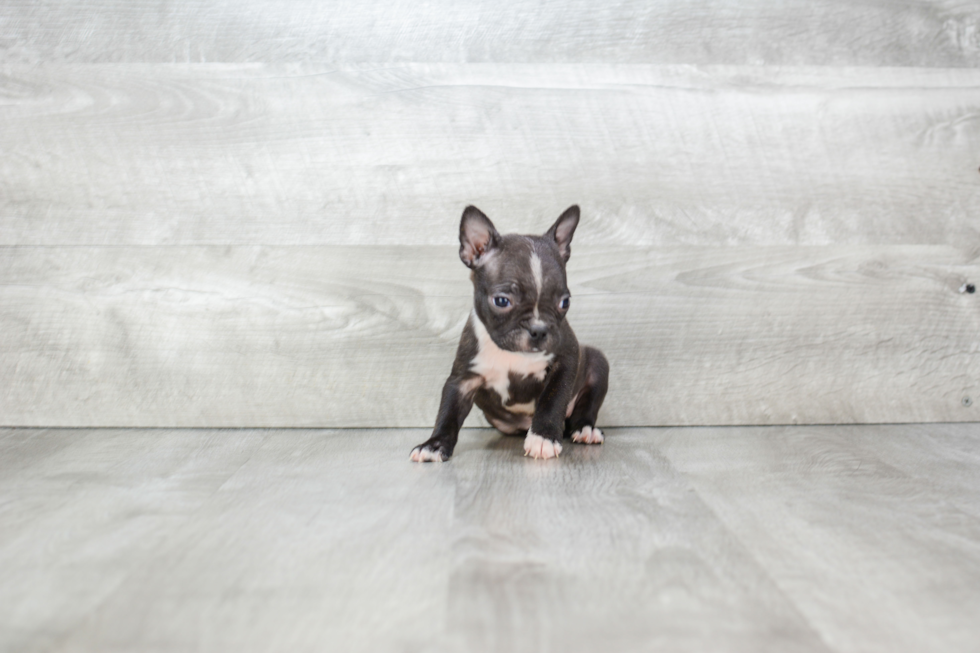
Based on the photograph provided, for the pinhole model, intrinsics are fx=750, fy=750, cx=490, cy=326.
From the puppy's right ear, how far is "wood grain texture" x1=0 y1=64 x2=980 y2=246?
37cm

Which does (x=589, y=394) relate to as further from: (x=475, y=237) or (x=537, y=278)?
(x=475, y=237)

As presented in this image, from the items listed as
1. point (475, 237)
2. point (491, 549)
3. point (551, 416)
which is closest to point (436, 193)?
point (475, 237)

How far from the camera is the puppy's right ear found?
1928 millimetres

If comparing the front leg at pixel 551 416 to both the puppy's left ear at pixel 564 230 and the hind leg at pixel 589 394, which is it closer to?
the hind leg at pixel 589 394

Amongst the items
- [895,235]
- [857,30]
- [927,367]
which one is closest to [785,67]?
[857,30]

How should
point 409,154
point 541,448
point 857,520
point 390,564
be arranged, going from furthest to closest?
point 409,154, point 541,448, point 857,520, point 390,564

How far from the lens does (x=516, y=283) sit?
1857mm

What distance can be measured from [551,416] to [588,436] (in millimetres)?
196

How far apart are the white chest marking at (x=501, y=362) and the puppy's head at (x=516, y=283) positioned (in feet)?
0.22

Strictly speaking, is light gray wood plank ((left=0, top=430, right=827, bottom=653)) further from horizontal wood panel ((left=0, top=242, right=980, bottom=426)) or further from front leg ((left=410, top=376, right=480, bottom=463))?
horizontal wood panel ((left=0, top=242, right=980, bottom=426))

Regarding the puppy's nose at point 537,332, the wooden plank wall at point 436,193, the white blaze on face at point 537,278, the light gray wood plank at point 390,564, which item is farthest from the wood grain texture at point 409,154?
the light gray wood plank at point 390,564

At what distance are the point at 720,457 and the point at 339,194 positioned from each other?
1.35 metres

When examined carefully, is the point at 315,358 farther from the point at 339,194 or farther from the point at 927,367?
the point at 927,367

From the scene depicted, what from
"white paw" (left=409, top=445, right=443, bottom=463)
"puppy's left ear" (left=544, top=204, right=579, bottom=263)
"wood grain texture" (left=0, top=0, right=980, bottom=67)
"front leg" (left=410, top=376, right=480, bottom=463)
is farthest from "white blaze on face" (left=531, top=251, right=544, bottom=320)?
"wood grain texture" (left=0, top=0, right=980, bottom=67)
